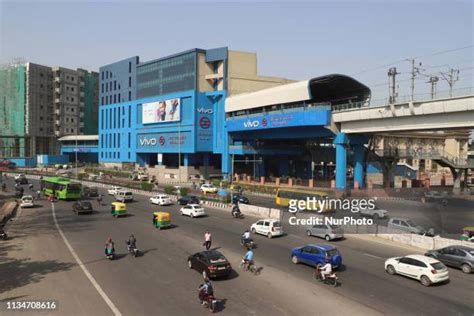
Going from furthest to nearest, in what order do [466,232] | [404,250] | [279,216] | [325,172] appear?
[325,172] < [279,216] < [466,232] < [404,250]

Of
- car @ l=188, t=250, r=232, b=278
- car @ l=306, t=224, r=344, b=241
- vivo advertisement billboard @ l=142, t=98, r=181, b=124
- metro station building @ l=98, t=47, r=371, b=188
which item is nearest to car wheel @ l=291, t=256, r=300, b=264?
car @ l=188, t=250, r=232, b=278

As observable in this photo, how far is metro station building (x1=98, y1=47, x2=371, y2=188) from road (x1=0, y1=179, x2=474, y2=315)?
118ft

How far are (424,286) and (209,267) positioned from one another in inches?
449

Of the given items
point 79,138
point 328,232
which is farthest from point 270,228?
point 79,138

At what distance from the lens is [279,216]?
1672 inches

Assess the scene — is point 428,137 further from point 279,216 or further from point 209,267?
point 209,267

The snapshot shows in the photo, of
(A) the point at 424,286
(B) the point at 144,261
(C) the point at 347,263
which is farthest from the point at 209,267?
(A) the point at 424,286

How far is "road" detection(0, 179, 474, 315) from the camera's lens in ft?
57.1

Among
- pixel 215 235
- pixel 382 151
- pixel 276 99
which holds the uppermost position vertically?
pixel 276 99

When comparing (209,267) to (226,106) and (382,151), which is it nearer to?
(382,151)

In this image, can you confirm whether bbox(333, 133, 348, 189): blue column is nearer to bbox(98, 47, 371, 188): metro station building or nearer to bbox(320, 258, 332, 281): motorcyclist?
bbox(98, 47, 371, 188): metro station building

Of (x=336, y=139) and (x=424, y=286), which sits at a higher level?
(x=336, y=139)

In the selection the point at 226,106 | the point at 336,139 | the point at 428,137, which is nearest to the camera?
the point at 336,139

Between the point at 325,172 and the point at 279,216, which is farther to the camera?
the point at 325,172
